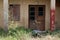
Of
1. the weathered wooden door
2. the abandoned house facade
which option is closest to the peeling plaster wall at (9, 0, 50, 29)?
the abandoned house facade

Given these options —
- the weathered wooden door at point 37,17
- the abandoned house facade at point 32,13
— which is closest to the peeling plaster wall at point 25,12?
the abandoned house facade at point 32,13

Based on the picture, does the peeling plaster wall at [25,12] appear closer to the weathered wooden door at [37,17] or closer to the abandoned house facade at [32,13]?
the abandoned house facade at [32,13]

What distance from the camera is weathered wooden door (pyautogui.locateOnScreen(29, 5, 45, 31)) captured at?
56.5 ft

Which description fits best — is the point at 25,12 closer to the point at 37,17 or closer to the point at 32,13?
the point at 32,13

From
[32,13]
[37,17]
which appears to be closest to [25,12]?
[32,13]

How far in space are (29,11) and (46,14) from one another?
1.38 metres

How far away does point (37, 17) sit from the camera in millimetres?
17281

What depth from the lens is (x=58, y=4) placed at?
17188 millimetres

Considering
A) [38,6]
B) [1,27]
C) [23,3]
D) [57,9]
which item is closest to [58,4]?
[57,9]

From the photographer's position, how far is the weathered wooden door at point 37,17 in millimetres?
17219

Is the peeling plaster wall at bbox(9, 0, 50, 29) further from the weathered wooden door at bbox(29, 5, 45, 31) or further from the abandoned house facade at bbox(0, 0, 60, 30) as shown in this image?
the weathered wooden door at bbox(29, 5, 45, 31)

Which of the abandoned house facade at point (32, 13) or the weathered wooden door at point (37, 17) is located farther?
the weathered wooden door at point (37, 17)

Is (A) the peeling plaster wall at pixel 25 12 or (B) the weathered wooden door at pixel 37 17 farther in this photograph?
(B) the weathered wooden door at pixel 37 17

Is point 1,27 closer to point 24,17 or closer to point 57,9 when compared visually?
point 24,17
